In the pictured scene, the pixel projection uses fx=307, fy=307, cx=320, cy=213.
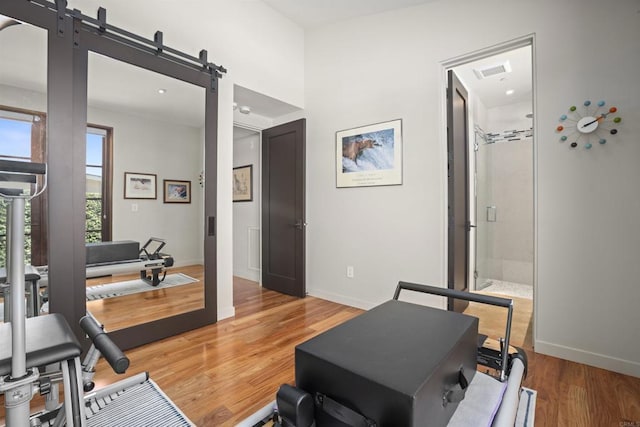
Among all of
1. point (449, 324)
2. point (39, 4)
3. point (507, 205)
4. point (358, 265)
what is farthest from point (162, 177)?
point (507, 205)

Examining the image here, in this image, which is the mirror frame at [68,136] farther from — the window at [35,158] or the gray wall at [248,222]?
the gray wall at [248,222]

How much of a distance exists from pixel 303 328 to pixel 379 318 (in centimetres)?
196

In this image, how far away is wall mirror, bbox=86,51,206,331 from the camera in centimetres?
218

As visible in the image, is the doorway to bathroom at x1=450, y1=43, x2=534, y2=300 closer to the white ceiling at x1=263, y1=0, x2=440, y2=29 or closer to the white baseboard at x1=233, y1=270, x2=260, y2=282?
the white ceiling at x1=263, y1=0, x2=440, y2=29

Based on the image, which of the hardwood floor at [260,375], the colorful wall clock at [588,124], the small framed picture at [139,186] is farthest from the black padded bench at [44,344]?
the colorful wall clock at [588,124]

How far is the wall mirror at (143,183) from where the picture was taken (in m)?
2.18

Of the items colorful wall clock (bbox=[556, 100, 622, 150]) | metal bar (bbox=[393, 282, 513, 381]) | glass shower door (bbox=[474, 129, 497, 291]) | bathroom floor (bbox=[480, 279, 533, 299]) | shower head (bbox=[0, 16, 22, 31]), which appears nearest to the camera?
metal bar (bbox=[393, 282, 513, 381])

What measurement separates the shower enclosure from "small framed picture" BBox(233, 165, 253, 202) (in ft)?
10.4

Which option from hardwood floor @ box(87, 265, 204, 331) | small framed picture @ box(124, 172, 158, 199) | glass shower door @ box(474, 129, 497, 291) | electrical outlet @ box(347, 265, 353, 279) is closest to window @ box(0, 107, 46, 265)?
hardwood floor @ box(87, 265, 204, 331)

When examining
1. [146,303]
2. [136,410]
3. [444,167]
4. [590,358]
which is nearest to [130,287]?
[146,303]

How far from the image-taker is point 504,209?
466 cm

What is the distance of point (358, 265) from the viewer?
10.8 ft

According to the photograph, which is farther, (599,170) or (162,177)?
(162,177)

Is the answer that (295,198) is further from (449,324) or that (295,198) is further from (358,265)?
(449,324)
